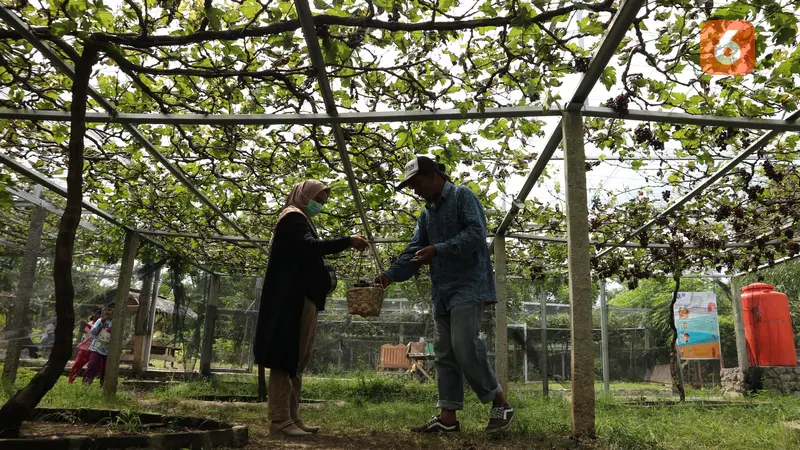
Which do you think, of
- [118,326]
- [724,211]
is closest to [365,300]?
[724,211]

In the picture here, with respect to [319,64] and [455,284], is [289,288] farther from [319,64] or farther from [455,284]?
[319,64]

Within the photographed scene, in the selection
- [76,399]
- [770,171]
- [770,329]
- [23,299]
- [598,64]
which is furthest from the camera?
[770,329]

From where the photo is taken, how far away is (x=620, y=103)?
3605 mm

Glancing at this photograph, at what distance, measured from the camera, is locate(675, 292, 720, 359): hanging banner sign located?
12.7m

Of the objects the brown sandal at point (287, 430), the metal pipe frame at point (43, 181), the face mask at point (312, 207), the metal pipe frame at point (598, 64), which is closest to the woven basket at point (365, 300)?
the face mask at point (312, 207)

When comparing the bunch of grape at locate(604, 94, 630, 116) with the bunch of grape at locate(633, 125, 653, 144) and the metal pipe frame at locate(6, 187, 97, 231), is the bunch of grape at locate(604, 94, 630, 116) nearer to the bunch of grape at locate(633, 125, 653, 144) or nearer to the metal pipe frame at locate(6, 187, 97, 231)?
the bunch of grape at locate(633, 125, 653, 144)

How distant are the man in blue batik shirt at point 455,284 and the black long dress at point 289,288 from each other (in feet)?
1.58

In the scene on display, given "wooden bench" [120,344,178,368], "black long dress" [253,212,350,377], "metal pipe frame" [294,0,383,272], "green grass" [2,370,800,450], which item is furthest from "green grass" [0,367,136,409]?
"wooden bench" [120,344,178,368]

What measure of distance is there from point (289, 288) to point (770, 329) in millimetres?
10525

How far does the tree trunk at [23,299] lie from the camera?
7.11 metres

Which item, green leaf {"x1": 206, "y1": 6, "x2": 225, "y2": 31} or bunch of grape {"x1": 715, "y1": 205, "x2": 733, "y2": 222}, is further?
bunch of grape {"x1": 715, "y1": 205, "x2": 733, "y2": 222}

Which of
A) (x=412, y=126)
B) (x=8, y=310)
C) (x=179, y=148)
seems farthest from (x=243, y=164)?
(x=8, y=310)

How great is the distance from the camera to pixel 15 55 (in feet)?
13.0

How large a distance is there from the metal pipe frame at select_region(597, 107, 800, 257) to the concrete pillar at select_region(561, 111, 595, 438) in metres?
1.79
